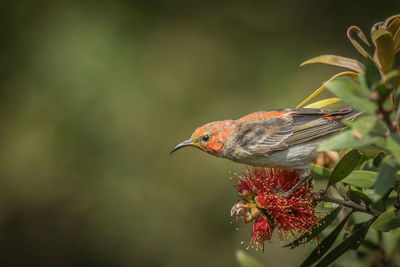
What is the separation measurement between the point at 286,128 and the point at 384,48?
1.06 metres

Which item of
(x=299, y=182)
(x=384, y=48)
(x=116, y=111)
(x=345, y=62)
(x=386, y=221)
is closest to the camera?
(x=386, y=221)

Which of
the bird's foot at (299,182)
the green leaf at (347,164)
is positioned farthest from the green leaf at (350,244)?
the bird's foot at (299,182)

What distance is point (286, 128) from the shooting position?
2990mm

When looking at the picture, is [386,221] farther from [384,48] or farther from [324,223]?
[384,48]

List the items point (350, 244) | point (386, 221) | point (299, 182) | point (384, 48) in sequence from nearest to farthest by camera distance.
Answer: point (386, 221) → point (384, 48) → point (350, 244) → point (299, 182)

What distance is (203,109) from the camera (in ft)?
22.1

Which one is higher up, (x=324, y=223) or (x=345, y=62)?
(x=345, y=62)

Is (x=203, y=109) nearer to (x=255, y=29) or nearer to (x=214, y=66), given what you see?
(x=214, y=66)

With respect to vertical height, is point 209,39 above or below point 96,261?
above

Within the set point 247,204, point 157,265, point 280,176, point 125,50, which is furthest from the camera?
point 125,50

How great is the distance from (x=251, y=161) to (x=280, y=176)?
23cm

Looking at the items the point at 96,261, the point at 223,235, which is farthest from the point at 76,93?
the point at 223,235

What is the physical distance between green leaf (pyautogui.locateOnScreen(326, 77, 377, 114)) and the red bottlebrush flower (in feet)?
3.35

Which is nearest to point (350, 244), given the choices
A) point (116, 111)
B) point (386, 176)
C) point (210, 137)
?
point (386, 176)
